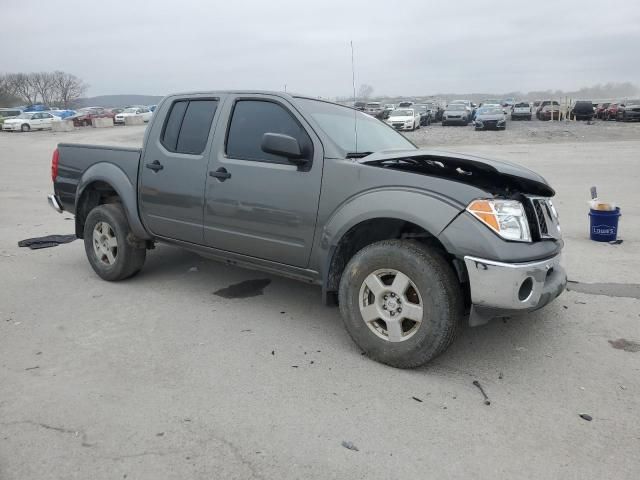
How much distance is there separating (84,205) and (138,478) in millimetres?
3838

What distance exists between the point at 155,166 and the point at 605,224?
543cm

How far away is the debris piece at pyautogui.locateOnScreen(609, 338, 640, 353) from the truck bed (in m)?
4.26

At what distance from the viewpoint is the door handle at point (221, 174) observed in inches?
166

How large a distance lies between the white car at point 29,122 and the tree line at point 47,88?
201ft

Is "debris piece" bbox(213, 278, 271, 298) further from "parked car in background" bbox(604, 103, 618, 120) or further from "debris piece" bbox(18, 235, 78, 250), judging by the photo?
"parked car in background" bbox(604, 103, 618, 120)

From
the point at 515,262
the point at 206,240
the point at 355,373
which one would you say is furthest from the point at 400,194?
the point at 206,240

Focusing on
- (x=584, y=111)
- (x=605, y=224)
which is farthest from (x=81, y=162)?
(x=584, y=111)

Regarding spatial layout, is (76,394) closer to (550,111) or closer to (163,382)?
(163,382)

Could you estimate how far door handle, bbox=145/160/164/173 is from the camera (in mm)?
4707

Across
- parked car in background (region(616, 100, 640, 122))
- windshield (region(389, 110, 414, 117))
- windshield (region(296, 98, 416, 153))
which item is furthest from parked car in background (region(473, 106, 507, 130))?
windshield (region(296, 98, 416, 153))

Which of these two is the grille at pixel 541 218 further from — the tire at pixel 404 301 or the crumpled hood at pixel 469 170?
the tire at pixel 404 301

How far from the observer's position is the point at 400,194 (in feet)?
11.1

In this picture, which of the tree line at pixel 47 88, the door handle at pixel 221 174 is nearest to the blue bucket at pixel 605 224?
the door handle at pixel 221 174

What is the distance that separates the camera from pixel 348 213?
3.56m
